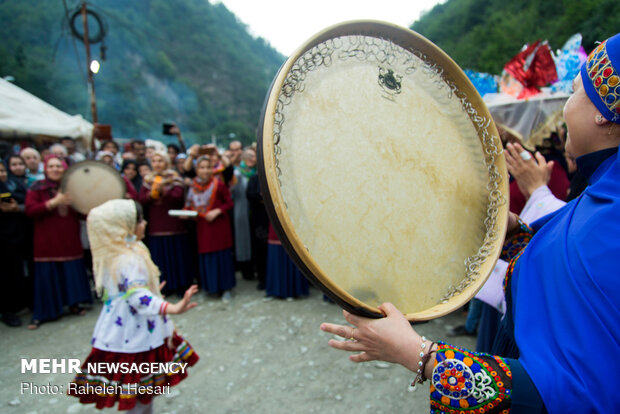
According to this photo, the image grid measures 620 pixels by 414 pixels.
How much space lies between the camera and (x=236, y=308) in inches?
187

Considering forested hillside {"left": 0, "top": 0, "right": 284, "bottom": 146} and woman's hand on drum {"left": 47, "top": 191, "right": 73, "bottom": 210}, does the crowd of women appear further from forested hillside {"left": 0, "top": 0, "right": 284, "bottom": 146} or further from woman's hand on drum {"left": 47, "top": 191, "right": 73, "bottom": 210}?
forested hillside {"left": 0, "top": 0, "right": 284, "bottom": 146}

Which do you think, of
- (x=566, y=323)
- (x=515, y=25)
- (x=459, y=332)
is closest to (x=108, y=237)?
(x=566, y=323)

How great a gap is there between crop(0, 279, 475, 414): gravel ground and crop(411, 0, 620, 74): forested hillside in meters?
9.39

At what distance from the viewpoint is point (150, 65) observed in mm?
55312

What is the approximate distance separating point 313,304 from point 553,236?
13.6ft

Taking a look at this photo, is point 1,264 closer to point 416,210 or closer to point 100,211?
point 100,211

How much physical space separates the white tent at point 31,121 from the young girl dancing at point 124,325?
23.7ft

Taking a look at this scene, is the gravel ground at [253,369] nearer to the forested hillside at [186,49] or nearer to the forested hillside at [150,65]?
the forested hillside at [186,49]

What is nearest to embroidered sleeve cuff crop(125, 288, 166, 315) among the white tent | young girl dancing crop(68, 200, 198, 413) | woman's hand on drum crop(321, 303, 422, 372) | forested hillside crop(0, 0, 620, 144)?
young girl dancing crop(68, 200, 198, 413)

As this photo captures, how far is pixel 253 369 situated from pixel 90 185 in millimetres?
2832

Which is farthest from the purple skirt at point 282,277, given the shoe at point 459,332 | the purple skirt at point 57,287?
the purple skirt at point 57,287

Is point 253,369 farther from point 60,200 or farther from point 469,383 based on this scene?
point 60,200

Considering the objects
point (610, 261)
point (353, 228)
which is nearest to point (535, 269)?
point (610, 261)

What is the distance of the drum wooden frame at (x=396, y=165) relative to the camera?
0.87 m
